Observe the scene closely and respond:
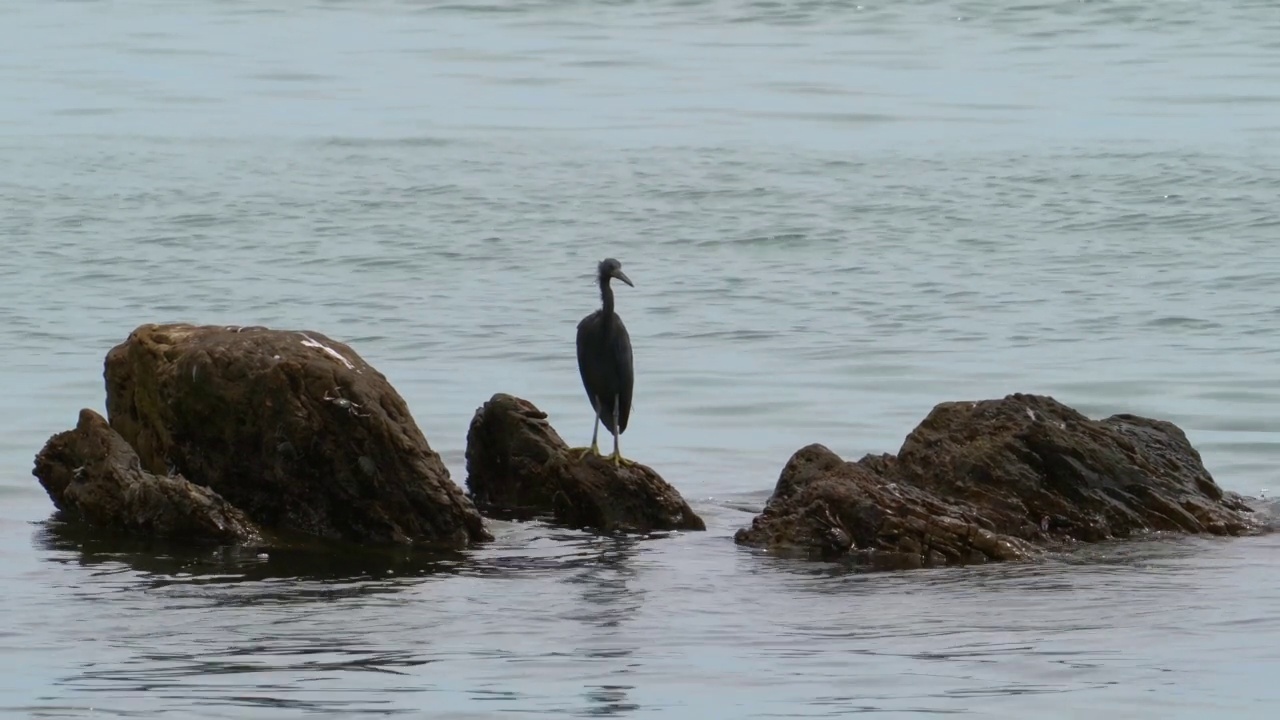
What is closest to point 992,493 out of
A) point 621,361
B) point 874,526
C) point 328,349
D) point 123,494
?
point 874,526

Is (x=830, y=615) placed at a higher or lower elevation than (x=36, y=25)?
lower

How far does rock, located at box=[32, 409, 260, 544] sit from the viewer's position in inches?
362

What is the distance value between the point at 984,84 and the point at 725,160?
9450 mm

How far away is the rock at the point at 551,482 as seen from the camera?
9898 mm

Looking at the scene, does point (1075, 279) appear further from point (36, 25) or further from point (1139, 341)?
point (36, 25)

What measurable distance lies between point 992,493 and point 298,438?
129 inches

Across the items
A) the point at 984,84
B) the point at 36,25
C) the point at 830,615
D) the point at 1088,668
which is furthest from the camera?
the point at 36,25

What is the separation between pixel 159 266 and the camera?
20.3 metres

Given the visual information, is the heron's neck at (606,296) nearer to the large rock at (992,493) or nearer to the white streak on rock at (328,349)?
the large rock at (992,493)

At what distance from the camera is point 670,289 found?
19266 millimetres

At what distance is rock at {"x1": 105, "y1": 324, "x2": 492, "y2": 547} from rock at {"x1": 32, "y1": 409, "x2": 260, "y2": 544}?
0.19 metres

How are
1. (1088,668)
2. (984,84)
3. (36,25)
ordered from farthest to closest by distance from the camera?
(36,25) < (984,84) < (1088,668)

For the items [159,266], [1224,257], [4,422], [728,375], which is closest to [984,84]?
[1224,257]

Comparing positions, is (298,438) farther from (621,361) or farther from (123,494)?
(621,361)
